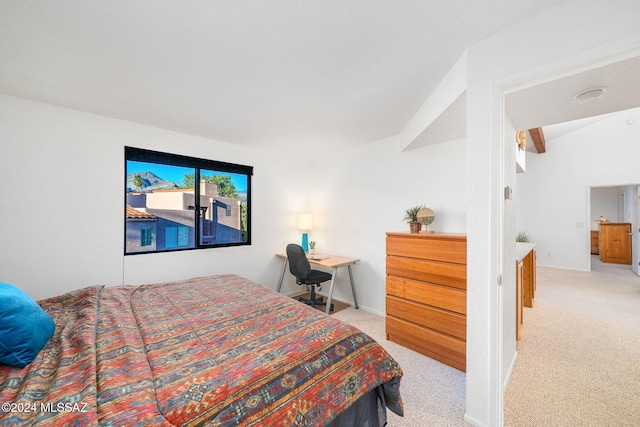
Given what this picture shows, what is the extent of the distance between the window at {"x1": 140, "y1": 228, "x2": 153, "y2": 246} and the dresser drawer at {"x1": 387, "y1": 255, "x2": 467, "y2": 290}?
2.79m

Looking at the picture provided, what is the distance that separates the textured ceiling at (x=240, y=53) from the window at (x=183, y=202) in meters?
0.64

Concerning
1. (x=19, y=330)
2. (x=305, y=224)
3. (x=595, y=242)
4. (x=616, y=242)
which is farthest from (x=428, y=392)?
(x=595, y=242)

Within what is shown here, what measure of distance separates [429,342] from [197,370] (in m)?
2.05

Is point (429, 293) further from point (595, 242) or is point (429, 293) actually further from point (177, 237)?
point (595, 242)

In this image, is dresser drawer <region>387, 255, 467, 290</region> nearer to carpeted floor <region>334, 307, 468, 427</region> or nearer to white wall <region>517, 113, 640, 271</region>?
carpeted floor <region>334, 307, 468, 427</region>

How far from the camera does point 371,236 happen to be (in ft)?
11.3

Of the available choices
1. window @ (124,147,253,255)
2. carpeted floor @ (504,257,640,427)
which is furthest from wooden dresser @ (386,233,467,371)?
window @ (124,147,253,255)

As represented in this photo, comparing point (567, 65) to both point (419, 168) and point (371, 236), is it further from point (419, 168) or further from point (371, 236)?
point (371, 236)

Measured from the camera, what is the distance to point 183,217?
123 inches

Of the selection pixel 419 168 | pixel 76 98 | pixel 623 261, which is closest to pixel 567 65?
pixel 419 168

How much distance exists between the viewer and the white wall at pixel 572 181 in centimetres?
488

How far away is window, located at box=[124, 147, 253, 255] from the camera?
2773 millimetres

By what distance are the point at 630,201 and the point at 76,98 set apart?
1000 centimetres

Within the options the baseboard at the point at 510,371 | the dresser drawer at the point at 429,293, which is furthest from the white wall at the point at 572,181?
the dresser drawer at the point at 429,293
